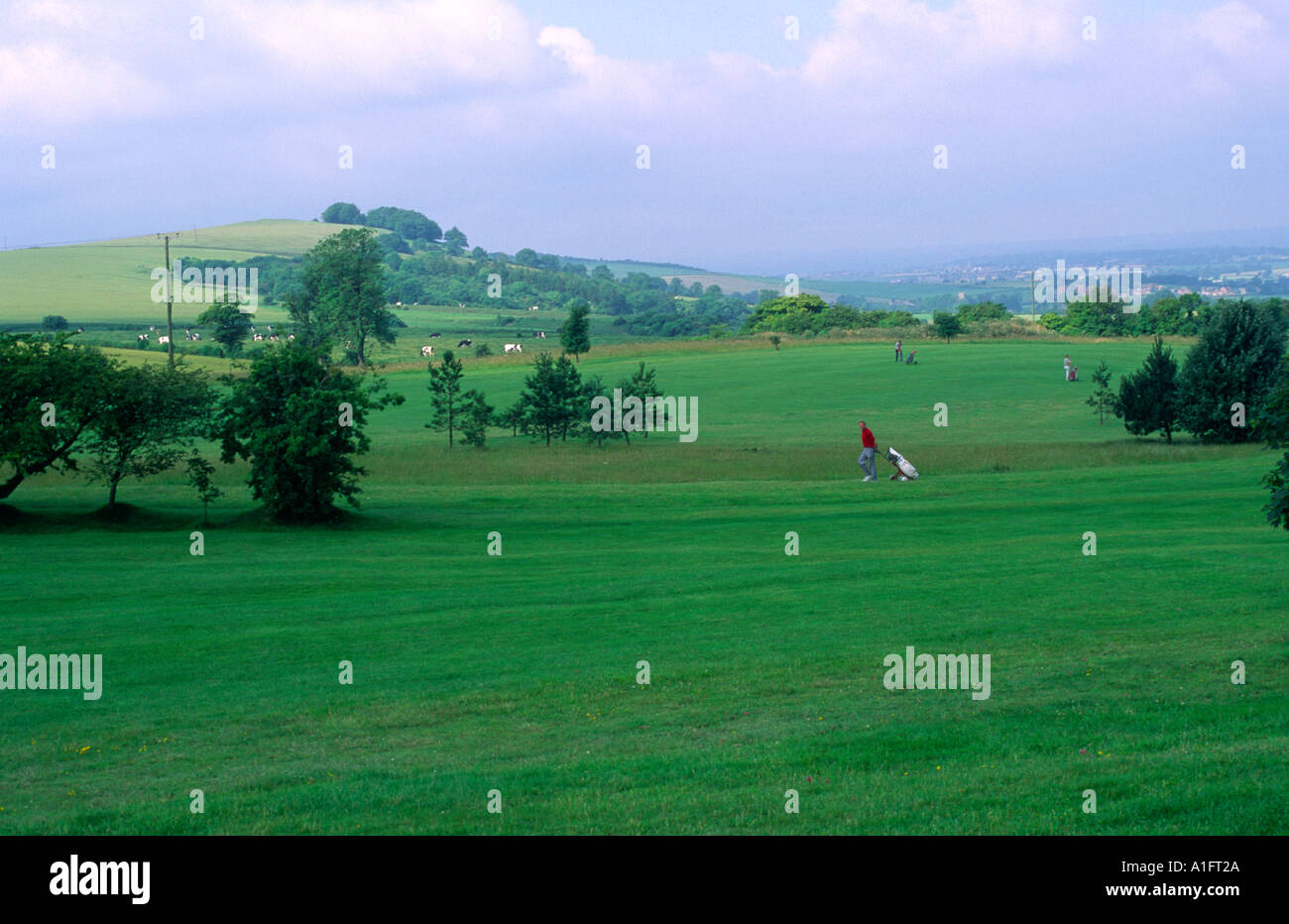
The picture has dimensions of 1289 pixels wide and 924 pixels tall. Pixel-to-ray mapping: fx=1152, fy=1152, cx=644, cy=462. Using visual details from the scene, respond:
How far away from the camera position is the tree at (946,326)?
370ft

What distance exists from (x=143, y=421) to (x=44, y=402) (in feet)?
8.60

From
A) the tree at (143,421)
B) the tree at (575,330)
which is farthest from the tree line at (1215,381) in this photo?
the tree at (575,330)

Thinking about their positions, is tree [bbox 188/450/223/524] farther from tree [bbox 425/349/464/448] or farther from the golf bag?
the golf bag

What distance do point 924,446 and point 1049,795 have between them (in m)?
41.7

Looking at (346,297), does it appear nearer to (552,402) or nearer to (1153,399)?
(552,402)

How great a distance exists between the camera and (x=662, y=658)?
50.8 feet

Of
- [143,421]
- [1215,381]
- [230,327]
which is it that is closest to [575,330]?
[230,327]

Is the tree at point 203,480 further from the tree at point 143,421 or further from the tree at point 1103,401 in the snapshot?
the tree at point 1103,401

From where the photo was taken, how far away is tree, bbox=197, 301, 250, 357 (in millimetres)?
113250

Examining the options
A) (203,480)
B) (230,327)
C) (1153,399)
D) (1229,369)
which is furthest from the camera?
(230,327)

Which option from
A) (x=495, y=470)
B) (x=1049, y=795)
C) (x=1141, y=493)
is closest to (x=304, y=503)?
(x=495, y=470)

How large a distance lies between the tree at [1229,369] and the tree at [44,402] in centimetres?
4260

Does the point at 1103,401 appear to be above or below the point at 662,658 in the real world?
above

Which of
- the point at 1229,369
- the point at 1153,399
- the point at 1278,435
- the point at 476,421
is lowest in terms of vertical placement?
the point at 476,421
